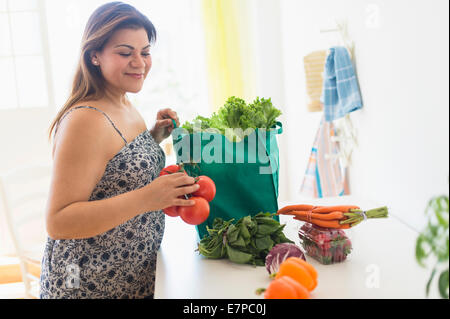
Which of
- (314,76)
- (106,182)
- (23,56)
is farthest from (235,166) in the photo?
(23,56)

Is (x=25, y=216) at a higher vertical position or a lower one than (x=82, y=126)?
lower

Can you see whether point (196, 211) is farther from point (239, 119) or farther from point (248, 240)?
point (239, 119)

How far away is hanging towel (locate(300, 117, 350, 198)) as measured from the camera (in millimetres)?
1803

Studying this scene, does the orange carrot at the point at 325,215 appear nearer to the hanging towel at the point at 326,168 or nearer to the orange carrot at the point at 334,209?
the orange carrot at the point at 334,209

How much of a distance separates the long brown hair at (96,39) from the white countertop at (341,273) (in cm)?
51

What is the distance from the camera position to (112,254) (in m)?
1.15

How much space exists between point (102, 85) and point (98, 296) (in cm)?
61

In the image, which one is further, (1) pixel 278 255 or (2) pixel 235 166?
(2) pixel 235 166

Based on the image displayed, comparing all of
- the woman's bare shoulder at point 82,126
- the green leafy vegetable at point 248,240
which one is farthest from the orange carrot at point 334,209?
the woman's bare shoulder at point 82,126

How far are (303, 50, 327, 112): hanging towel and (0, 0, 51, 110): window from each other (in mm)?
2249

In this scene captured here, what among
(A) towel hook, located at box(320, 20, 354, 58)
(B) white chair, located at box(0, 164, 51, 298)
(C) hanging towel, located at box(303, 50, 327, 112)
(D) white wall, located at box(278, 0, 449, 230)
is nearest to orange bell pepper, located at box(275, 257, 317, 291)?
(D) white wall, located at box(278, 0, 449, 230)

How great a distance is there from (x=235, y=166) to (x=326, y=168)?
89 cm

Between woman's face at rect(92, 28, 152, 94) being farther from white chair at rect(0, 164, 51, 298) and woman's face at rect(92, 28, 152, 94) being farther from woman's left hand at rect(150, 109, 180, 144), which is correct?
white chair at rect(0, 164, 51, 298)

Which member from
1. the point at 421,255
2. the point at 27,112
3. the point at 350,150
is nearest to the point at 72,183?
the point at 421,255
